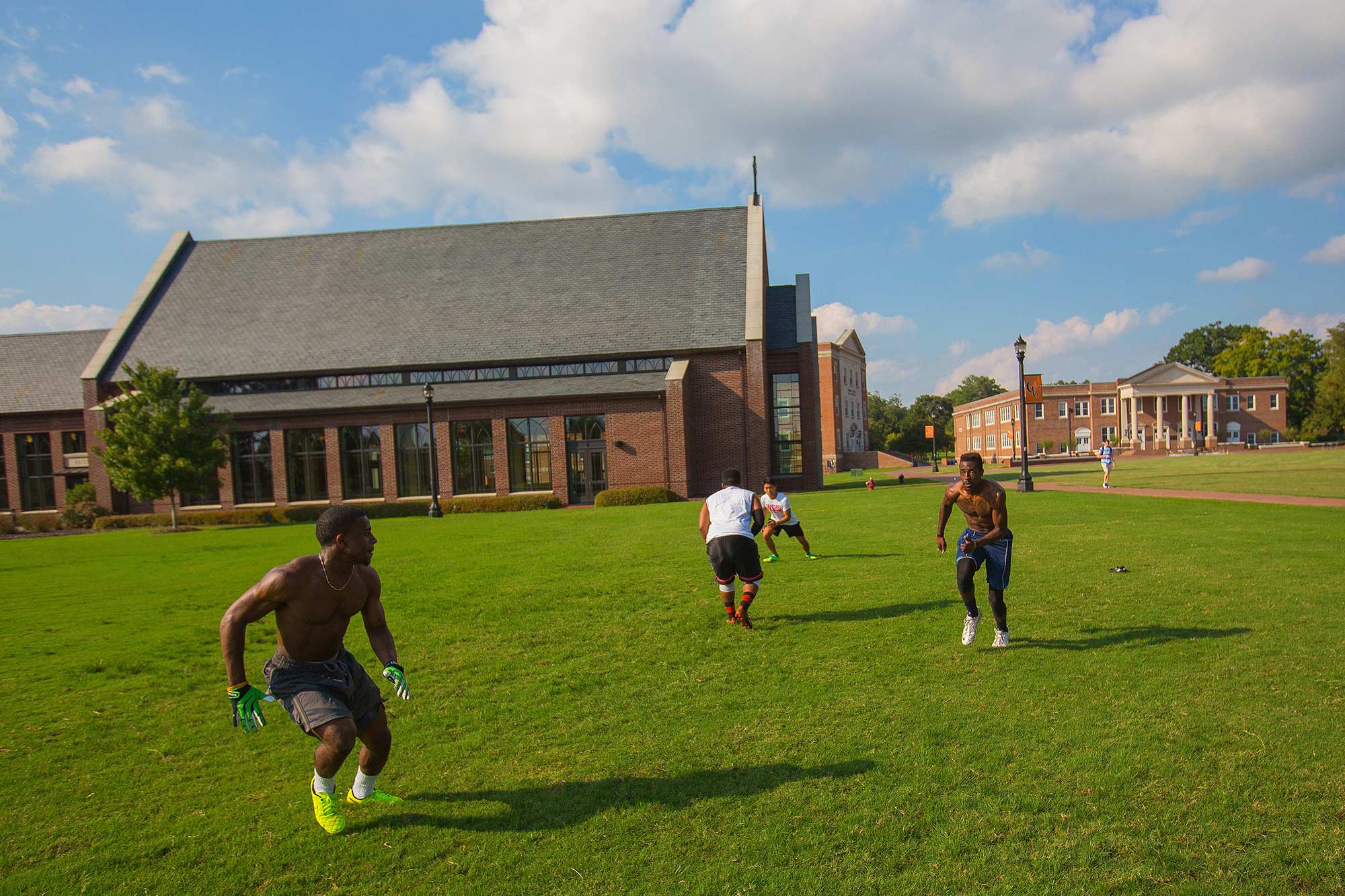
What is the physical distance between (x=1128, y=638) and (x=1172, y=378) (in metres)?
92.1

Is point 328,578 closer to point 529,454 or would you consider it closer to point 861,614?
point 861,614

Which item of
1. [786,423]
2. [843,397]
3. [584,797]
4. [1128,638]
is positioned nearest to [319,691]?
[584,797]

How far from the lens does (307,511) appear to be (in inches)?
1283

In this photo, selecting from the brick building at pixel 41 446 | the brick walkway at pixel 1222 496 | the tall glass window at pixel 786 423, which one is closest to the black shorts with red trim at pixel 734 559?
the brick walkway at pixel 1222 496

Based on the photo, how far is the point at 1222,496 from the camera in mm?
23547

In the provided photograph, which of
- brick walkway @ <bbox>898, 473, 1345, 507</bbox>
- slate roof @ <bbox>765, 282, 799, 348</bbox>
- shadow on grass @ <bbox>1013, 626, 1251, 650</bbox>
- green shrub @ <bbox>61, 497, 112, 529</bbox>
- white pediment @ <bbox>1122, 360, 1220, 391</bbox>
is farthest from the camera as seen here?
white pediment @ <bbox>1122, 360, 1220, 391</bbox>

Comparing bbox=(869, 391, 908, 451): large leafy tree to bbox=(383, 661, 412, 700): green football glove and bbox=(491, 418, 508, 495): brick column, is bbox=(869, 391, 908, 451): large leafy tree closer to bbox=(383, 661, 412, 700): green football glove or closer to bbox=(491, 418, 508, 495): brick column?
bbox=(491, 418, 508, 495): brick column

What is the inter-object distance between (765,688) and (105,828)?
14.8 ft

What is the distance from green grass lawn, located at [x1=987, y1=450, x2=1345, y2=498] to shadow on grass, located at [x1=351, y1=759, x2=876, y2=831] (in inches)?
958

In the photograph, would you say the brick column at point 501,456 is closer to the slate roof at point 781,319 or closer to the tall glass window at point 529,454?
the tall glass window at point 529,454

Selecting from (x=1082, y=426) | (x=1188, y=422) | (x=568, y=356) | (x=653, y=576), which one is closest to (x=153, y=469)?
(x=568, y=356)

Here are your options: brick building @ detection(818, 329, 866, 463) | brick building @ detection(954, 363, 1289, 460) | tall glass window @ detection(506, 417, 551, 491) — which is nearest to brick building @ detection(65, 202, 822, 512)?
tall glass window @ detection(506, 417, 551, 491)

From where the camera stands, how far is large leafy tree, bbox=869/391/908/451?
113625 mm

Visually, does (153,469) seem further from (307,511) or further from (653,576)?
(653,576)
